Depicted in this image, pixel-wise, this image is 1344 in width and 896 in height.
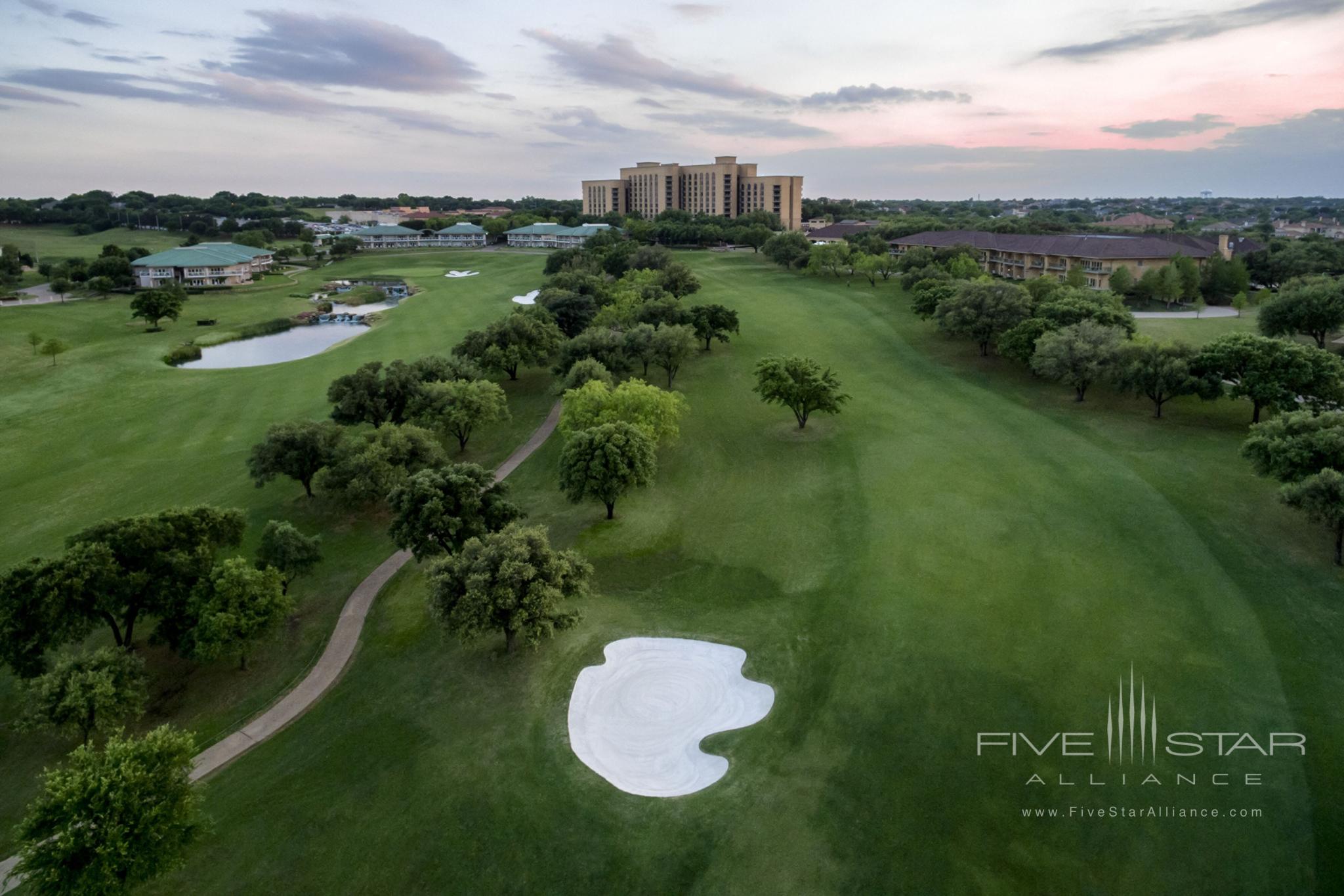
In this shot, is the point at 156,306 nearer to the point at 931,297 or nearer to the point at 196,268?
the point at 196,268

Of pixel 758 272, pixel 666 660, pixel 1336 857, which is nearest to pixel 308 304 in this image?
pixel 758 272

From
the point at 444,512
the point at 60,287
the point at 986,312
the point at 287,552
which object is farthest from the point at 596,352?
the point at 60,287

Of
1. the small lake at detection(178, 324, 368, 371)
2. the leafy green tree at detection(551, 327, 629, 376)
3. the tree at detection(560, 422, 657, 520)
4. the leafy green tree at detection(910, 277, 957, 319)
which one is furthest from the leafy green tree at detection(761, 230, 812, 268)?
the tree at detection(560, 422, 657, 520)

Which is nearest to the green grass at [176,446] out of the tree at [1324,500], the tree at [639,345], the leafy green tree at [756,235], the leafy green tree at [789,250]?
the tree at [639,345]

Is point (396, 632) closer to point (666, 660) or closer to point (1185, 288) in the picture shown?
point (666, 660)

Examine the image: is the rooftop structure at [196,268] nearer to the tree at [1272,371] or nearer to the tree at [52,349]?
the tree at [52,349]
